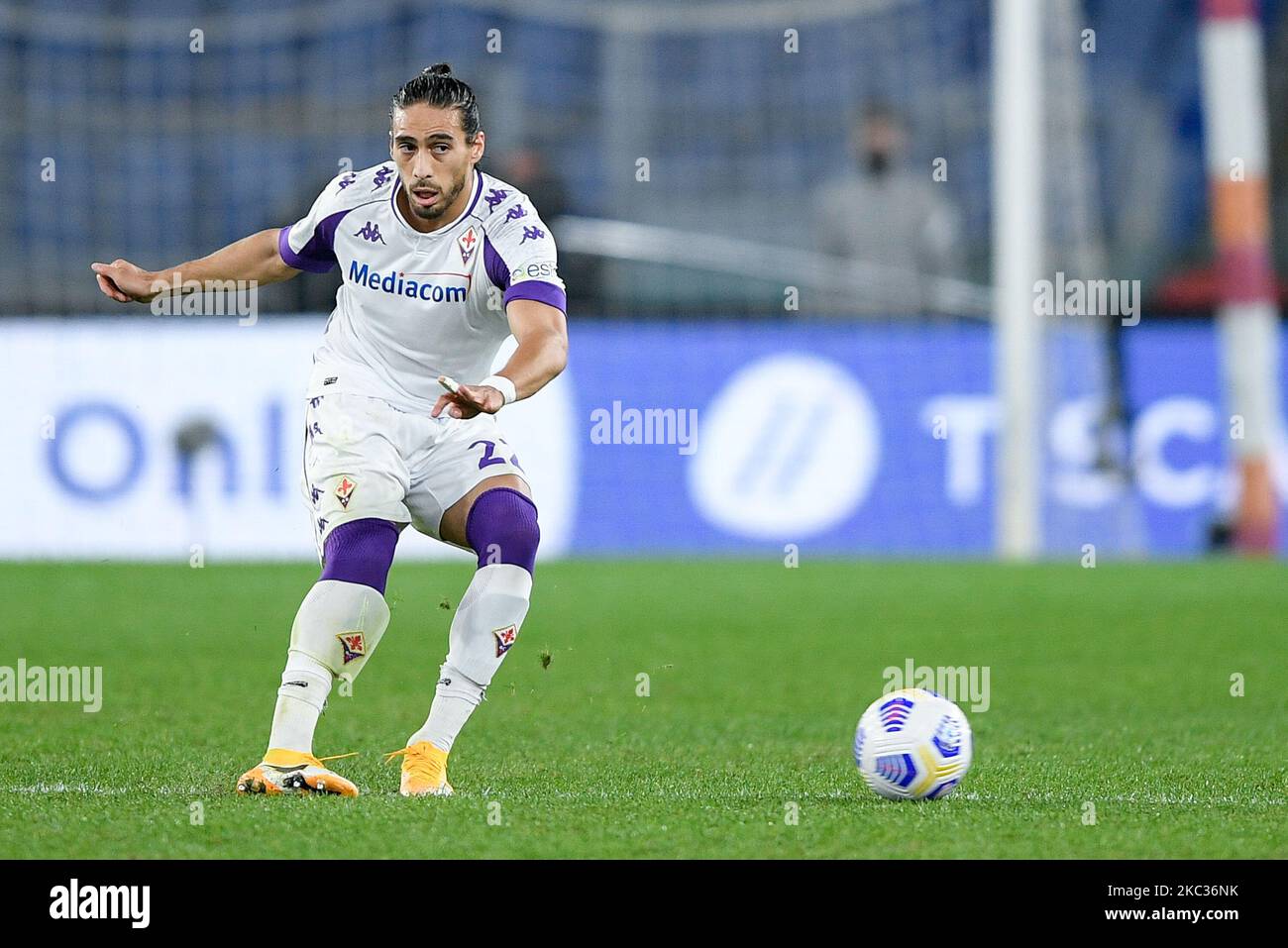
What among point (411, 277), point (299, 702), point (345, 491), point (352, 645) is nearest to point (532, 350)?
point (411, 277)

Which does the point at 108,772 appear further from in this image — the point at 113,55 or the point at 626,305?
the point at 113,55

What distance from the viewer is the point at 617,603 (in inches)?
442

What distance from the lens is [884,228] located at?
1557 centimetres

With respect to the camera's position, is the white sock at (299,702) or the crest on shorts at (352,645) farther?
the crest on shorts at (352,645)

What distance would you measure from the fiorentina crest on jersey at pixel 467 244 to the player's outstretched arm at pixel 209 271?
592 millimetres

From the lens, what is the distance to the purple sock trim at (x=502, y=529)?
5.62 meters

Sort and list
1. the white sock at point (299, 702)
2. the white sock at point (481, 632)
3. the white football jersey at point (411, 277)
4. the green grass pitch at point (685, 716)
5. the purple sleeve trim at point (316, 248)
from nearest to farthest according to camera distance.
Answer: the green grass pitch at point (685, 716) → the white sock at point (299, 702) → the white sock at point (481, 632) → the white football jersey at point (411, 277) → the purple sleeve trim at point (316, 248)

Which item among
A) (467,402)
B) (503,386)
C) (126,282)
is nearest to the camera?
(467,402)

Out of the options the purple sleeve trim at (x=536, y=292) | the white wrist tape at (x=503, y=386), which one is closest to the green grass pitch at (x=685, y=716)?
the white wrist tape at (x=503, y=386)

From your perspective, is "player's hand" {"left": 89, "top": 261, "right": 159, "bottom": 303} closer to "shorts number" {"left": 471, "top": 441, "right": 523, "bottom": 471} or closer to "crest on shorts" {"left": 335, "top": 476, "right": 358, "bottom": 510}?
"crest on shorts" {"left": 335, "top": 476, "right": 358, "bottom": 510}

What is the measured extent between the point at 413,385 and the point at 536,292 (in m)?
0.52

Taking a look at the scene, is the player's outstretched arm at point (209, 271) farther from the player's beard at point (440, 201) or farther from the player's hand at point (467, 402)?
the player's hand at point (467, 402)

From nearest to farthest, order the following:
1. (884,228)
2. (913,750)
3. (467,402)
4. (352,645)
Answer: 1. (467,402)
2. (913,750)
3. (352,645)
4. (884,228)

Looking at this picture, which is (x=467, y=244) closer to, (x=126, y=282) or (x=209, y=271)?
(x=209, y=271)
